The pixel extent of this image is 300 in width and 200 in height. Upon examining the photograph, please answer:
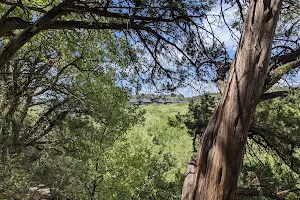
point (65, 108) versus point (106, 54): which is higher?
point (106, 54)

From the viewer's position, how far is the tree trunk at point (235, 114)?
2139 millimetres

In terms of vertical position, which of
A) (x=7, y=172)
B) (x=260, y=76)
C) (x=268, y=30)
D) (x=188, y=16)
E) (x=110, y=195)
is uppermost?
(x=188, y=16)

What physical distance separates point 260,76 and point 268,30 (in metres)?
0.32

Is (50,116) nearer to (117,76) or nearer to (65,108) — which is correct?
(65,108)

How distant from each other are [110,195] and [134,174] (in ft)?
2.56

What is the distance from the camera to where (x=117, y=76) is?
8289 mm

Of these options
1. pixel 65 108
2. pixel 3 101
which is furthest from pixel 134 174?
pixel 3 101

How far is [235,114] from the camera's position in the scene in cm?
223

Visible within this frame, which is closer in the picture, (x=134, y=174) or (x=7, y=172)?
(x=7, y=172)

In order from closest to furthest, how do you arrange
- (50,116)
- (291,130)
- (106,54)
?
(291,130), (106,54), (50,116)

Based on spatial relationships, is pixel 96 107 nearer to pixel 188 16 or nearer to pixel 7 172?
pixel 7 172

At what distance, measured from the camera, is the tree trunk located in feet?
7.02

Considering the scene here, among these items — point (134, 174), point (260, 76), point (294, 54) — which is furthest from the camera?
point (134, 174)

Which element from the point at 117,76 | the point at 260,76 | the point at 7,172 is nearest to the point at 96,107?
the point at 117,76
